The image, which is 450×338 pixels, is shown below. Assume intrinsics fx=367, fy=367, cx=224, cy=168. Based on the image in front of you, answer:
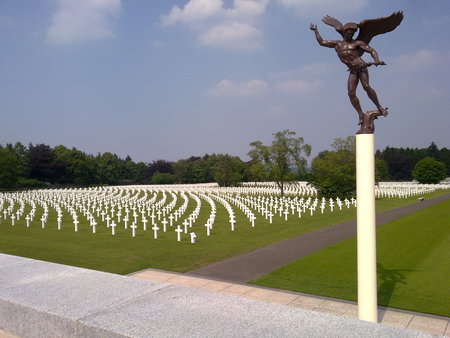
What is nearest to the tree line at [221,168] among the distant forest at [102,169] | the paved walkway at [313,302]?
the distant forest at [102,169]

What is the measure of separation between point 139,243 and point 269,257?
204 inches

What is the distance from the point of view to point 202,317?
284 centimetres

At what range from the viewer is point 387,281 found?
27.5 feet

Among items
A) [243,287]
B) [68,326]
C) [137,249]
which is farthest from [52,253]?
[68,326]

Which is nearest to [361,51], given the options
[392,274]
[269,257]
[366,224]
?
[366,224]

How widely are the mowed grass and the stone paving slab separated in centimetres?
619

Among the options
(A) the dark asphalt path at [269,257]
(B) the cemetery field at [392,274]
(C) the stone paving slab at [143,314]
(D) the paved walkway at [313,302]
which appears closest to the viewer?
(C) the stone paving slab at [143,314]

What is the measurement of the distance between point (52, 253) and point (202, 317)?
10.4 meters

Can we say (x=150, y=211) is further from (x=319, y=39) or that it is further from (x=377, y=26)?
(x=377, y=26)

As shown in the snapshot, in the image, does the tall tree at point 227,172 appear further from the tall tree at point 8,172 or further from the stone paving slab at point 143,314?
the stone paving slab at point 143,314

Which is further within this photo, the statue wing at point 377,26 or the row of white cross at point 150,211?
the row of white cross at point 150,211

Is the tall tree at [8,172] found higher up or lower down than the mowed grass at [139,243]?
higher up

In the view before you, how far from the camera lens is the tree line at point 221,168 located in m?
43.2

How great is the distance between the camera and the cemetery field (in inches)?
282
